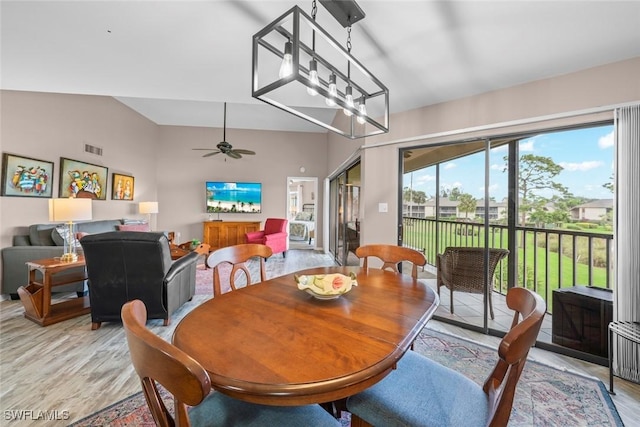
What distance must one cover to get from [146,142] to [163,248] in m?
5.18

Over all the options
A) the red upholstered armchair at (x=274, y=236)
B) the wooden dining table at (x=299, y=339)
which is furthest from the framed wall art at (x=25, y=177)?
the wooden dining table at (x=299, y=339)

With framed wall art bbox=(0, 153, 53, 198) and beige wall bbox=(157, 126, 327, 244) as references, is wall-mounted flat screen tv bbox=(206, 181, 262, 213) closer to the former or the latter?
beige wall bbox=(157, 126, 327, 244)

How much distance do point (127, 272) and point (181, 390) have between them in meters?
2.38

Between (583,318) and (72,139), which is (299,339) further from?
(72,139)

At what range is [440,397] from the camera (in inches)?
39.4

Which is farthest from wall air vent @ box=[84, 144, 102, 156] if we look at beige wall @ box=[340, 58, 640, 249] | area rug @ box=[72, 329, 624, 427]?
beige wall @ box=[340, 58, 640, 249]

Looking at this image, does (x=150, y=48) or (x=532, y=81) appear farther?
(x=532, y=81)

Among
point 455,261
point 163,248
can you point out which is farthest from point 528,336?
point 163,248

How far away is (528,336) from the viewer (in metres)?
0.71

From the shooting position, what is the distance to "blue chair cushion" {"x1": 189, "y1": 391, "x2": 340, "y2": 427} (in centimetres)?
86

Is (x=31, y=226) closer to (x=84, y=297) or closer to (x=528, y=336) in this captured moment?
(x=84, y=297)

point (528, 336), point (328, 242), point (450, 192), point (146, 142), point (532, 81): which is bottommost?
point (328, 242)

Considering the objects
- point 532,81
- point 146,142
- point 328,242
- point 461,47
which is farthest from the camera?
point 328,242

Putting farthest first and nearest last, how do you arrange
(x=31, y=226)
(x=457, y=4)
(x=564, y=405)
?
(x=31, y=226) < (x=564, y=405) < (x=457, y=4)
